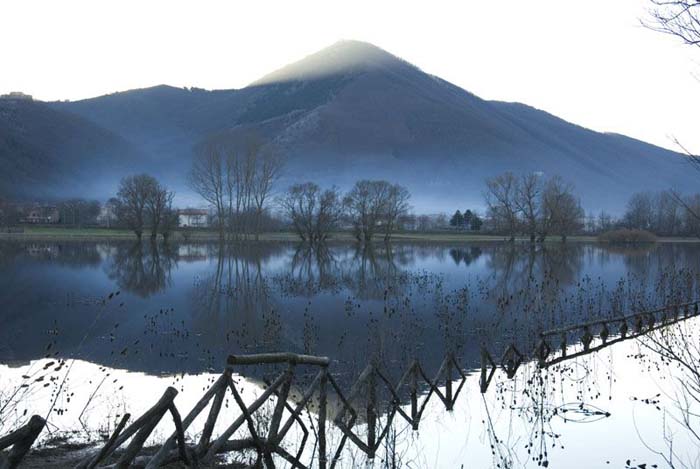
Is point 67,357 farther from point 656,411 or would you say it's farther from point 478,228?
point 478,228

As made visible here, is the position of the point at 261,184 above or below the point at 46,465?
above

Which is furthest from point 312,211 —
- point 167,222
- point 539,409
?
point 539,409

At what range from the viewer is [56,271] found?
43.1m

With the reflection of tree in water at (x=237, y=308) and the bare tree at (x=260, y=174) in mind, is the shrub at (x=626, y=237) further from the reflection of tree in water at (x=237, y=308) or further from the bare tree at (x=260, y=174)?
the reflection of tree in water at (x=237, y=308)

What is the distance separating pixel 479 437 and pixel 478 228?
11854 cm

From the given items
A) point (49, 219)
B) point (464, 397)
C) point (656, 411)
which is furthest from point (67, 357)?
point (49, 219)

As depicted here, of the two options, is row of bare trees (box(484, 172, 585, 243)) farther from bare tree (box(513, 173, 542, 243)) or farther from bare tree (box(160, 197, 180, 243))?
bare tree (box(160, 197, 180, 243))

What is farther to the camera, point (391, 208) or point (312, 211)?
point (391, 208)

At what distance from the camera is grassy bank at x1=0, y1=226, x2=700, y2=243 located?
9888 centimetres

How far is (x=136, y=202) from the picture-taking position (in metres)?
93.8

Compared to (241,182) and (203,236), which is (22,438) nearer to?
(203,236)

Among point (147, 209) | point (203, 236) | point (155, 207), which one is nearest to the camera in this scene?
point (147, 209)

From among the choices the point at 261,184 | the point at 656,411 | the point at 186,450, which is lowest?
the point at 656,411

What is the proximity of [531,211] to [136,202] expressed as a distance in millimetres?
59368
